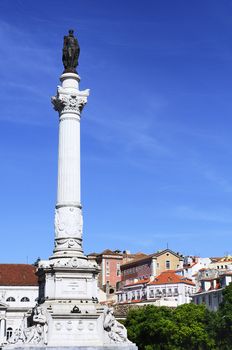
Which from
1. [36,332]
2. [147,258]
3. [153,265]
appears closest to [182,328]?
[36,332]

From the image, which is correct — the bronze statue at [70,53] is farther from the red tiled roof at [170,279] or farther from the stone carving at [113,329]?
the red tiled roof at [170,279]

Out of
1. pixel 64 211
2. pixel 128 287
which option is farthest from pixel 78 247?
pixel 128 287

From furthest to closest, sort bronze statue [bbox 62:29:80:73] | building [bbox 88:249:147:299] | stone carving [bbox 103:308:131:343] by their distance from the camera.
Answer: building [bbox 88:249:147:299] → bronze statue [bbox 62:29:80:73] → stone carving [bbox 103:308:131:343]

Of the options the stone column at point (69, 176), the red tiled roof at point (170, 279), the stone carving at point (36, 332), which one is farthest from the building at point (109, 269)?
the stone carving at point (36, 332)

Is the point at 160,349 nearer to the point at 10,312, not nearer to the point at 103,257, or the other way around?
the point at 10,312

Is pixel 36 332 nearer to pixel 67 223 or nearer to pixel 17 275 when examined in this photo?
pixel 67 223

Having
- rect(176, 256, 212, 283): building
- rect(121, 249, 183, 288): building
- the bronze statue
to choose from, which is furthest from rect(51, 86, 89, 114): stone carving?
rect(121, 249, 183, 288): building

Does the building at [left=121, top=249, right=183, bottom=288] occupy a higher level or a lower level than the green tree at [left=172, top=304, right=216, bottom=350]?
higher

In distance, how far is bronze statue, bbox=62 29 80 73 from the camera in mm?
33562

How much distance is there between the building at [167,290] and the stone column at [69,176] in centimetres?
5652

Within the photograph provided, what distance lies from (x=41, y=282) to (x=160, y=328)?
2358cm

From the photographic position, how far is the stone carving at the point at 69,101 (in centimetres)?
3212

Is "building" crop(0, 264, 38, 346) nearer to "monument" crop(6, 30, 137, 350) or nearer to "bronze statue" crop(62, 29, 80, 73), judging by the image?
"monument" crop(6, 30, 137, 350)

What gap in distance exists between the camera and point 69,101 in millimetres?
32156
